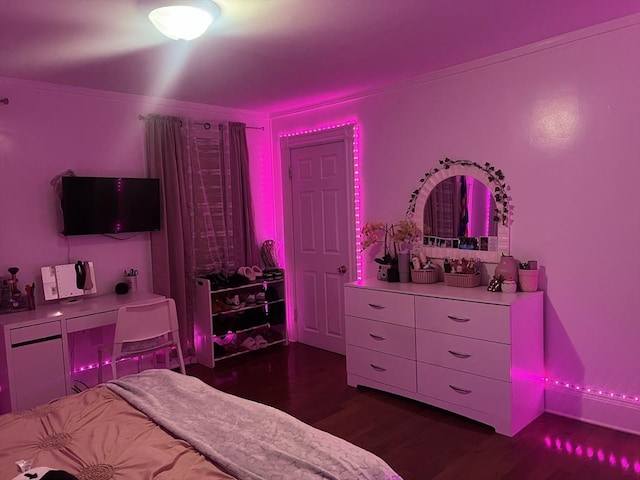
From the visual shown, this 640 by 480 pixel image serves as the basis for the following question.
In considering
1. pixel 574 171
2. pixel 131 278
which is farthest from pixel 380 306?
pixel 131 278

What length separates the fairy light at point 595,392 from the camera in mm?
3008

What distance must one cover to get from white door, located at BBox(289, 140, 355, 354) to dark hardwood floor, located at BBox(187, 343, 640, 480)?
0.82m

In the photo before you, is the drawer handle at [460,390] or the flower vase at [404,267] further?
the flower vase at [404,267]

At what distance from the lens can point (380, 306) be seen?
3.69 metres

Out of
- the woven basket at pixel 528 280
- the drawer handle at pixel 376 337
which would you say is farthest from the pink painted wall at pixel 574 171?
the drawer handle at pixel 376 337

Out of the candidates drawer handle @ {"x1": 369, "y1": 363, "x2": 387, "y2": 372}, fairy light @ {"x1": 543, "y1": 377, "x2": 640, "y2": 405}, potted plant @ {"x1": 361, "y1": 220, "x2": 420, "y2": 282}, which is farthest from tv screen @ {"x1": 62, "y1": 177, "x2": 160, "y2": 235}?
fairy light @ {"x1": 543, "y1": 377, "x2": 640, "y2": 405}

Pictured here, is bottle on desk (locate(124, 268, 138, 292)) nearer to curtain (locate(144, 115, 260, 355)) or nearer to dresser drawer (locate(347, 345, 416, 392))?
curtain (locate(144, 115, 260, 355))

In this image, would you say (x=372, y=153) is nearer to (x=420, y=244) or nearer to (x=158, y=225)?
(x=420, y=244)

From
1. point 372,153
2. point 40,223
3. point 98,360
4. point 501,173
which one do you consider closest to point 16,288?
point 40,223

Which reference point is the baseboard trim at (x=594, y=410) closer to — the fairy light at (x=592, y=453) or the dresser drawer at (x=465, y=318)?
the fairy light at (x=592, y=453)

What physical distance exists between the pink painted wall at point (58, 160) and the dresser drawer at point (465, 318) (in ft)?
8.31

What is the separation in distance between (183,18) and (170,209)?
2.25 meters

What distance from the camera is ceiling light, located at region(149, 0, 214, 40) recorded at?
2350 mm

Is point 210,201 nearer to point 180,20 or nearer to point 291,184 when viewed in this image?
point 291,184
